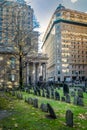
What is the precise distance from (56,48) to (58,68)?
→ 32.8 feet

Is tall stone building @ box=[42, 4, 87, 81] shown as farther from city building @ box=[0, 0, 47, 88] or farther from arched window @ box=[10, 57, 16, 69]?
city building @ box=[0, 0, 47, 88]

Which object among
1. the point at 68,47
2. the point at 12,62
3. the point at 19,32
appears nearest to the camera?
the point at 19,32

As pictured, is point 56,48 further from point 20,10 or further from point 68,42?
point 20,10

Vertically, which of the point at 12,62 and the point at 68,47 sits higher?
the point at 68,47

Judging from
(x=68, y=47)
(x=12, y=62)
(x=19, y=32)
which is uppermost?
(x=68, y=47)

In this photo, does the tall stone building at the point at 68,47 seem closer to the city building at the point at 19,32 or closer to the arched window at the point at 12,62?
the arched window at the point at 12,62

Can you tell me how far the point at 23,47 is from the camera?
38.0m

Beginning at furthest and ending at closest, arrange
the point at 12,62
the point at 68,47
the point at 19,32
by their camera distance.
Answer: the point at 68,47
the point at 12,62
the point at 19,32

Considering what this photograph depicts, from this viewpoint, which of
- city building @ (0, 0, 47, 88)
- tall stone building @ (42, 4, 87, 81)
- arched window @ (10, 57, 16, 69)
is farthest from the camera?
tall stone building @ (42, 4, 87, 81)

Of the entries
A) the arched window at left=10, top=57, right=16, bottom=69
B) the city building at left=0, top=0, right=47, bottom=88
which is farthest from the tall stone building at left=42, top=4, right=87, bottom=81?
the city building at left=0, top=0, right=47, bottom=88

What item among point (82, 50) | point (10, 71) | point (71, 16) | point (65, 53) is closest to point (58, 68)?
point (65, 53)

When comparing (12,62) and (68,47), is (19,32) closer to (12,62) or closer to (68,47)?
(12,62)

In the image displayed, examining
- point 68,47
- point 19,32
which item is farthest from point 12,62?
point 68,47

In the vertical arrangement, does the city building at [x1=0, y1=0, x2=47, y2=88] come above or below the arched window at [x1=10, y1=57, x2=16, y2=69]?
above
